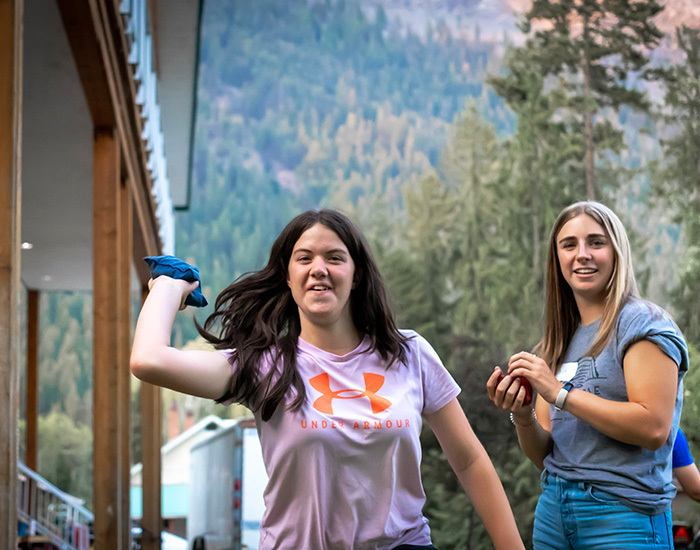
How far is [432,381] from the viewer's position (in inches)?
93.8

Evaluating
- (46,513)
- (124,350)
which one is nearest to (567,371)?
(124,350)

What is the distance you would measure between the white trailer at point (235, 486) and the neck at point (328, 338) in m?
6.19

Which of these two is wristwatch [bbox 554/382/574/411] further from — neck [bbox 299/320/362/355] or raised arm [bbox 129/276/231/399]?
raised arm [bbox 129/276/231/399]

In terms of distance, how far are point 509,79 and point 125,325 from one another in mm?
30926

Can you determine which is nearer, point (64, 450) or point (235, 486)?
point (235, 486)

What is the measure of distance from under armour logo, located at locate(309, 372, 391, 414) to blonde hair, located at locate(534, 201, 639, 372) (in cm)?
63

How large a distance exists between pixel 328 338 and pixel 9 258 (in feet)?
A: 3.62

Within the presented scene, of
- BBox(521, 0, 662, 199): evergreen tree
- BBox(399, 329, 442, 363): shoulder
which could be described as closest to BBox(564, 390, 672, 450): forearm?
BBox(399, 329, 442, 363): shoulder

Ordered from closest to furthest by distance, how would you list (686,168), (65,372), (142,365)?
(142,365) < (686,168) < (65,372)

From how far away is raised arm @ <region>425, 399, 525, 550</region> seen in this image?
2.35 m

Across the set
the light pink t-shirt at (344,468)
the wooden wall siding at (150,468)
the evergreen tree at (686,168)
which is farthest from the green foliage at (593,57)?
the light pink t-shirt at (344,468)

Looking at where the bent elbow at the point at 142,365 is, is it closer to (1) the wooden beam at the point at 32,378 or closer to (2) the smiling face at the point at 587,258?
(2) the smiling face at the point at 587,258

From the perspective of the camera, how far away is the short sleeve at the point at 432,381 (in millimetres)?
2365

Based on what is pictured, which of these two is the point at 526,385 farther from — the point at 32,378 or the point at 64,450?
the point at 64,450
